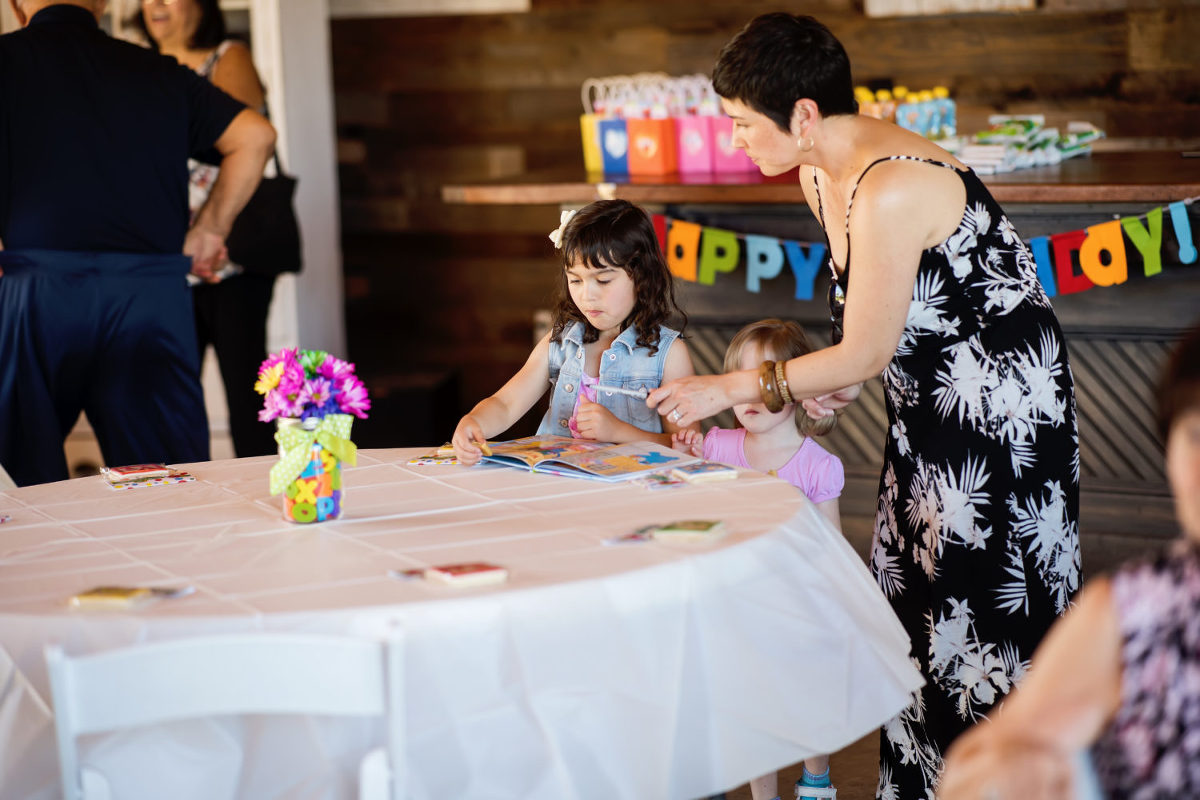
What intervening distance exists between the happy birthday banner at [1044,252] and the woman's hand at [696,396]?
1.21 m

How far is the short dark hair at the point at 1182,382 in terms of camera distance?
1.15m

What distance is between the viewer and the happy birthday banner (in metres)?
3.33

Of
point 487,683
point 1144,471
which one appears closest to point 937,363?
point 487,683

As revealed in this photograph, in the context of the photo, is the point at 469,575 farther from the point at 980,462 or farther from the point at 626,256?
the point at 626,256

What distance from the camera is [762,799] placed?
2.33m

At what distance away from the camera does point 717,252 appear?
12.6ft

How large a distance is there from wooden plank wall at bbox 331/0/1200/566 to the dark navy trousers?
5.40 ft

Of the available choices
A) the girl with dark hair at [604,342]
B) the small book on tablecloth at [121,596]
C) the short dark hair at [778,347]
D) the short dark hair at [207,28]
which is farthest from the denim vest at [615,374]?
the short dark hair at [207,28]

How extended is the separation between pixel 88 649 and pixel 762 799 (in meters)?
1.28

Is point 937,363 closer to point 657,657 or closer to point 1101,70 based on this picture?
point 657,657

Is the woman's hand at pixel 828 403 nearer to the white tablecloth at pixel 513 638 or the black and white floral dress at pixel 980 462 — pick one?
the black and white floral dress at pixel 980 462

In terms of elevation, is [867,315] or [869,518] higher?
[867,315]

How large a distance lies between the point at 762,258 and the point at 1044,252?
30.8 inches

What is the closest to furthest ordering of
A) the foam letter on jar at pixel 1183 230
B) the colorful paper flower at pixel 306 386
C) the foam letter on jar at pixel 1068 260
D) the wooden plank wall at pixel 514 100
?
the colorful paper flower at pixel 306 386, the foam letter on jar at pixel 1183 230, the foam letter on jar at pixel 1068 260, the wooden plank wall at pixel 514 100
